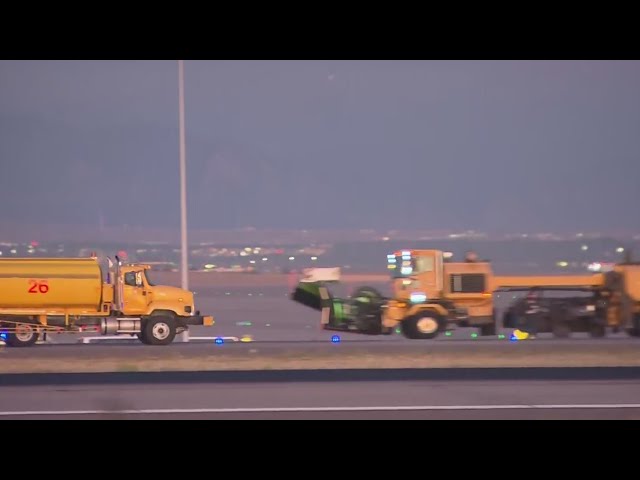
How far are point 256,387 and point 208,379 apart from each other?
1.41 meters

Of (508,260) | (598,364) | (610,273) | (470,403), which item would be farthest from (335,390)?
(508,260)

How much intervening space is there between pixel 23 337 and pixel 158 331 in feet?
10.8

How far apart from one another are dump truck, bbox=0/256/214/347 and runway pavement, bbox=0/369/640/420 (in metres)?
7.79

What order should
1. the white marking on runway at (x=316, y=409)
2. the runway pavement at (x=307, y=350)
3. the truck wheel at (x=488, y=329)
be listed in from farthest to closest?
the truck wheel at (x=488, y=329), the runway pavement at (x=307, y=350), the white marking on runway at (x=316, y=409)

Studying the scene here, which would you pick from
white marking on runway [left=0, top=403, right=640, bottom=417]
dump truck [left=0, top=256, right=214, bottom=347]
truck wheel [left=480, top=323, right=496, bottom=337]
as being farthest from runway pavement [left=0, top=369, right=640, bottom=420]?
truck wheel [left=480, top=323, right=496, bottom=337]

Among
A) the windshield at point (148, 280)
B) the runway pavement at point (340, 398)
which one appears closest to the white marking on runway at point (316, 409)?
the runway pavement at point (340, 398)

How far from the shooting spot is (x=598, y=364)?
1845cm

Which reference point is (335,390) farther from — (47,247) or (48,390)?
(47,247)

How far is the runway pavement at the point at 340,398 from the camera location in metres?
12.4

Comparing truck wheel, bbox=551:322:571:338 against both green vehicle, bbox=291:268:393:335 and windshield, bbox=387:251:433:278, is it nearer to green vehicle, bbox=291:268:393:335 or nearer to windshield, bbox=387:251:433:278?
windshield, bbox=387:251:433:278

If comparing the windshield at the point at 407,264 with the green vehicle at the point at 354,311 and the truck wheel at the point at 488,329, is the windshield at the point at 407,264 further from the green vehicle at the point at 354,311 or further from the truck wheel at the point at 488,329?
the truck wheel at the point at 488,329

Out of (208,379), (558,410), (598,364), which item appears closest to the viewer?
(558,410)

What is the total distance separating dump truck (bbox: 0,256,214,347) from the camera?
77.2 ft

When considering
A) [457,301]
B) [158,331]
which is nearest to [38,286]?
[158,331]
